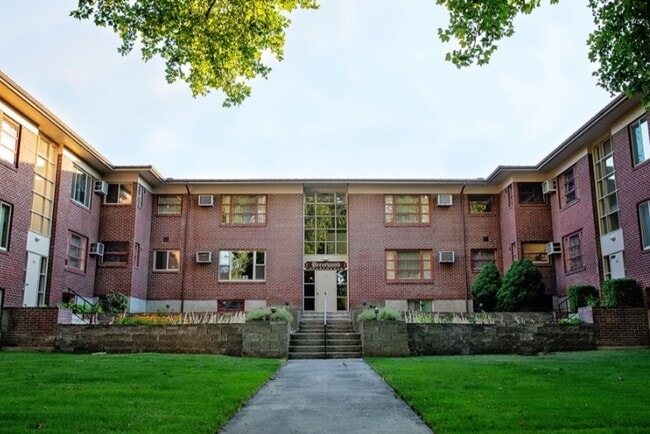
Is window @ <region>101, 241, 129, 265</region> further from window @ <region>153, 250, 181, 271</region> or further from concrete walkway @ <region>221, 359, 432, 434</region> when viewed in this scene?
concrete walkway @ <region>221, 359, 432, 434</region>

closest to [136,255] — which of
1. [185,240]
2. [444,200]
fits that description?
[185,240]

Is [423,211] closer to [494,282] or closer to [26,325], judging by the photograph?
[494,282]

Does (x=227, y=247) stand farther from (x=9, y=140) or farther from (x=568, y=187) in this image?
(x=568, y=187)

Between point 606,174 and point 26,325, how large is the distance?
A: 19124 mm

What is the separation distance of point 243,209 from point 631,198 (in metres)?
15.7

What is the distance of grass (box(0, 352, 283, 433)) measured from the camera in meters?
5.86

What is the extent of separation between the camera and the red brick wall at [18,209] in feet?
59.1

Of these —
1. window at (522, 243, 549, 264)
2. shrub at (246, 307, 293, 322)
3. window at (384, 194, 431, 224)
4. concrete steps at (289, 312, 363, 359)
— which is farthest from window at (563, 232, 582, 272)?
shrub at (246, 307, 293, 322)

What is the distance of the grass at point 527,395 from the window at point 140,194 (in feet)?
53.5

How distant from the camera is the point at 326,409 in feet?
24.0

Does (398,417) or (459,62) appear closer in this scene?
(398,417)

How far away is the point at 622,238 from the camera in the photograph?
65.0 ft

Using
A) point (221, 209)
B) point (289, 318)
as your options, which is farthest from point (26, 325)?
point (221, 209)

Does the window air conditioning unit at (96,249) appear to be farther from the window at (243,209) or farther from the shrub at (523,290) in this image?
the shrub at (523,290)
